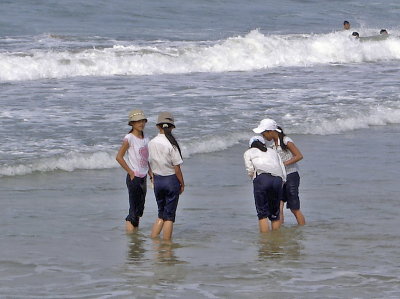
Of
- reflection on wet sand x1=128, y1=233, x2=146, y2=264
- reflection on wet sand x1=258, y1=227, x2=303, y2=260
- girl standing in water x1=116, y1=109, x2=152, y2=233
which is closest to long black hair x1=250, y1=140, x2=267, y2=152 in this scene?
reflection on wet sand x1=258, y1=227, x2=303, y2=260

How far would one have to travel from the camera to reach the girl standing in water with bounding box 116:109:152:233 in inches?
416

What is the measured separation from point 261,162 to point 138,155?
49.6 inches

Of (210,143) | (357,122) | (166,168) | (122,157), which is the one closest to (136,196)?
(122,157)

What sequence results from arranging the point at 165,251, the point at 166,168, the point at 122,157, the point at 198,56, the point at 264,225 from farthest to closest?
the point at 198,56
the point at 264,225
the point at 122,157
the point at 166,168
the point at 165,251

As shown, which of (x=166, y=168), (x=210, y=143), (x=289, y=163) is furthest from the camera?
(x=210, y=143)

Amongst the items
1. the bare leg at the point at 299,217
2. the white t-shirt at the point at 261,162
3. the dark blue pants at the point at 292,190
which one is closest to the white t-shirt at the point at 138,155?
the white t-shirt at the point at 261,162

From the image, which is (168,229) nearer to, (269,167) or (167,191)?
(167,191)

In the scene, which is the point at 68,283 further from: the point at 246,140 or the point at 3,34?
the point at 3,34

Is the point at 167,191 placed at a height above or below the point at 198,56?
below

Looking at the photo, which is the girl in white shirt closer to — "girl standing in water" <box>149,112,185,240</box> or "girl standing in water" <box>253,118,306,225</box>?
"girl standing in water" <box>253,118,306,225</box>

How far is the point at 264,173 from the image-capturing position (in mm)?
10500

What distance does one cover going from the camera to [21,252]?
10.0m

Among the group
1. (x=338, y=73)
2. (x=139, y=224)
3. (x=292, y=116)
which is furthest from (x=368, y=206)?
(x=338, y=73)

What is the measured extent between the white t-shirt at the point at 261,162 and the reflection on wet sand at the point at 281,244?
647 mm
